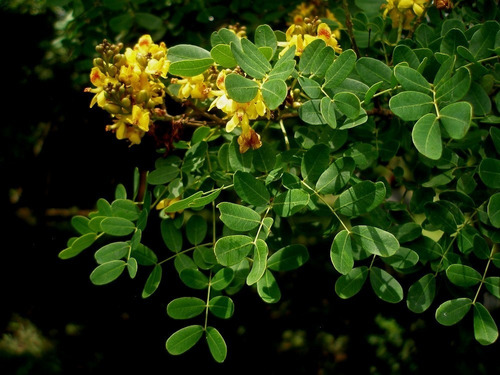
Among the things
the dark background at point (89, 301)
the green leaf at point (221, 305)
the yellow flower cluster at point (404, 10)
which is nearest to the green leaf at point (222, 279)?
the green leaf at point (221, 305)

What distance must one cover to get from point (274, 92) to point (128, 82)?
315 mm

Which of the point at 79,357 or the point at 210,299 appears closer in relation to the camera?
the point at 210,299

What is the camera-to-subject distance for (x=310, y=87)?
0.86 meters

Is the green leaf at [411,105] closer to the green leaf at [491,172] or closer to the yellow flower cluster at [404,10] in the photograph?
the green leaf at [491,172]

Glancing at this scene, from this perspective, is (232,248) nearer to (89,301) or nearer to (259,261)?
(259,261)

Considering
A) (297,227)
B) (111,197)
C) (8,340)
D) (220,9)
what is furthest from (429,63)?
(8,340)

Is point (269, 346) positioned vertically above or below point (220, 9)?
below

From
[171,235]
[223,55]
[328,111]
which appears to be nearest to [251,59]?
[223,55]

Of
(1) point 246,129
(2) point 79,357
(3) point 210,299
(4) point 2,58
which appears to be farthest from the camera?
(2) point 79,357

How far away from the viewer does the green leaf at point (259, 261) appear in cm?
80

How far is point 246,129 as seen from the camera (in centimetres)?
86

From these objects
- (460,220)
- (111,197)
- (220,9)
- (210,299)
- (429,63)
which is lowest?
(111,197)

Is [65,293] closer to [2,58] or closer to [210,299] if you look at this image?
[2,58]

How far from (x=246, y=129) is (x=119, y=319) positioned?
1432 millimetres
